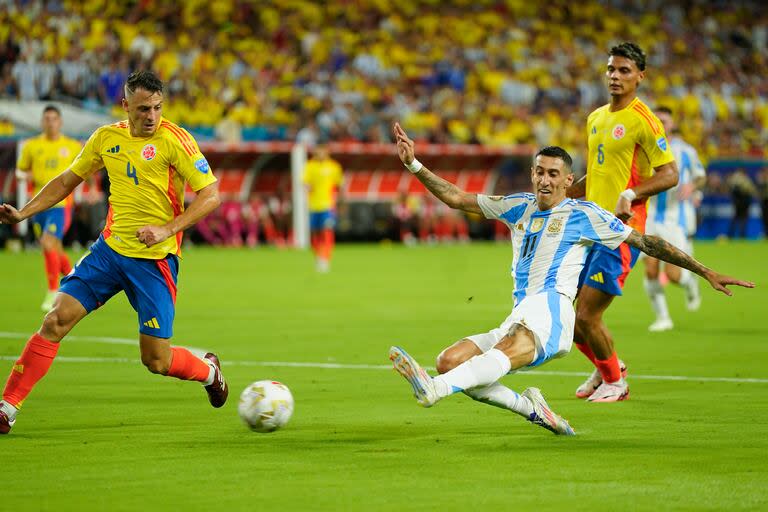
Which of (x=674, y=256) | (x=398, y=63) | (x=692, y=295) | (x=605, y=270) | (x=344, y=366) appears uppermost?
(x=398, y=63)

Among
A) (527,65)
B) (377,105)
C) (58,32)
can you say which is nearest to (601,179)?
(58,32)

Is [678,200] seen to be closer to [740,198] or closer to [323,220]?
[323,220]

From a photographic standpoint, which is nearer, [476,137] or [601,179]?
[601,179]

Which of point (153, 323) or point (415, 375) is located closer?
point (415, 375)

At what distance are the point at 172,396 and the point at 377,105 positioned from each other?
28285 mm

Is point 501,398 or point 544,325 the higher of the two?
point 544,325

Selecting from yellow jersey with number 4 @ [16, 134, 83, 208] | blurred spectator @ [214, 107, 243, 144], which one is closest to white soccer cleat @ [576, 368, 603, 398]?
yellow jersey with number 4 @ [16, 134, 83, 208]

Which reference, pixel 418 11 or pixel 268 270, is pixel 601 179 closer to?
pixel 268 270

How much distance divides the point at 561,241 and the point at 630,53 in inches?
84.3

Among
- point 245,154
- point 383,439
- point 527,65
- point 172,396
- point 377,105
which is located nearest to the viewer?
point 383,439

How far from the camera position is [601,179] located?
994 cm

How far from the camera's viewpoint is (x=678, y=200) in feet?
53.7

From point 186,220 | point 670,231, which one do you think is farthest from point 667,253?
point 670,231

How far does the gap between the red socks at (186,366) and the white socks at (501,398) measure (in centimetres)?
200
